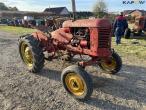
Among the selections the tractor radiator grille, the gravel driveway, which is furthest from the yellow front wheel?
the tractor radiator grille

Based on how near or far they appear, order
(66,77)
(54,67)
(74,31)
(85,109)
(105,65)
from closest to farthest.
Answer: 1. (85,109)
2. (66,77)
3. (74,31)
4. (105,65)
5. (54,67)

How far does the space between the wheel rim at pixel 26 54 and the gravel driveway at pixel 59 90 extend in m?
0.24

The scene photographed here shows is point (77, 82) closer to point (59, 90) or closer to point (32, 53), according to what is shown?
point (59, 90)

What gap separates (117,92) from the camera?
6.57 meters

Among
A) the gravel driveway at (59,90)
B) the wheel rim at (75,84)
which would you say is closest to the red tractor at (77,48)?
the wheel rim at (75,84)

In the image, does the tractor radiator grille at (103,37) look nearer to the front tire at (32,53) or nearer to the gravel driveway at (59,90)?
the gravel driveway at (59,90)

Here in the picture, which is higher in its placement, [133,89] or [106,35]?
[106,35]

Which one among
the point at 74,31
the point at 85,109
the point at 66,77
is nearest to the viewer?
the point at 85,109

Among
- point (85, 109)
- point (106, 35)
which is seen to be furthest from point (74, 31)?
point (85, 109)

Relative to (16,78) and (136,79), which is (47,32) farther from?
(136,79)

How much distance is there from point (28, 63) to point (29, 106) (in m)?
2.99

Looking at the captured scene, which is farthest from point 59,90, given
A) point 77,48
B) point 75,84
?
point 77,48

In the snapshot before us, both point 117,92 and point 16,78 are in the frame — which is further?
point 16,78

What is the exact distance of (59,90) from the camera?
264 inches
